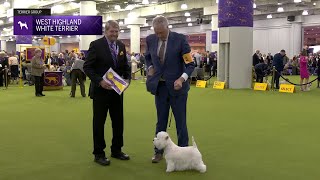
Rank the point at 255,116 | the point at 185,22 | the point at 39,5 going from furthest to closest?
1. the point at 185,22
2. the point at 39,5
3. the point at 255,116

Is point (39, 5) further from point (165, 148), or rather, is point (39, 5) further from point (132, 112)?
point (165, 148)

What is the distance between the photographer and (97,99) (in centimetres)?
489

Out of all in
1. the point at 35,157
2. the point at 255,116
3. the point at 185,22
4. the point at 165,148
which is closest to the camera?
the point at 165,148

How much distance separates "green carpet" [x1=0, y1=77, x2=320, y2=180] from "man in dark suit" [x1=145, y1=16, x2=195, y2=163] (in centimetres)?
63

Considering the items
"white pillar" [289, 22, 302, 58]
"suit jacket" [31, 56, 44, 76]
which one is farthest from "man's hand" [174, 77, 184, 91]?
"white pillar" [289, 22, 302, 58]

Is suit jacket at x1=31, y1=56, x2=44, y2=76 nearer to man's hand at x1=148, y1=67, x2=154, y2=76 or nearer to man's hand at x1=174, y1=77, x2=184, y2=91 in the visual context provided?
man's hand at x1=148, y1=67, x2=154, y2=76

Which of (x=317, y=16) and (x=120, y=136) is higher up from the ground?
(x=317, y=16)

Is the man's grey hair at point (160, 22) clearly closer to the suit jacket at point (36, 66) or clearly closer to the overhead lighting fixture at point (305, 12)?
the suit jacket at point (36, 66)

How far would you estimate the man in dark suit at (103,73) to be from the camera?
189 inches

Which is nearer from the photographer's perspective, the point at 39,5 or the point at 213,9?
the point at 213,9

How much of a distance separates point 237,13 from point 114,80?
41.4ft

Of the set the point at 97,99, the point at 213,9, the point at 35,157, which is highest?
the point at 213,9

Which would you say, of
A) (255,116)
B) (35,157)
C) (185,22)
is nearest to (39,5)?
(185,22)

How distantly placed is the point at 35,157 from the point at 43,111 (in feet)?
16.2
